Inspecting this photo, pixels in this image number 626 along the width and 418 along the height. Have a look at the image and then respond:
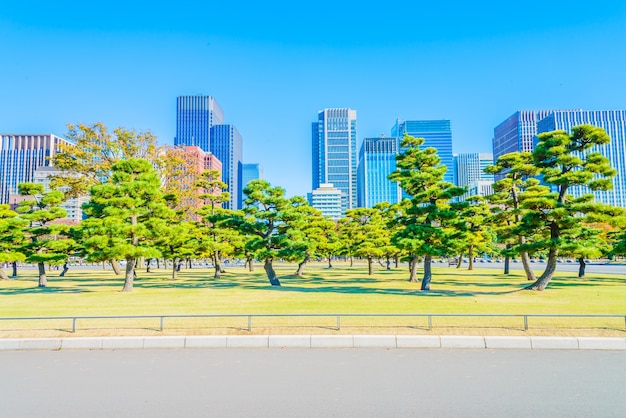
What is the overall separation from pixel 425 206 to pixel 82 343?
21.0m

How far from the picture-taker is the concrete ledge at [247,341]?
1091 cm

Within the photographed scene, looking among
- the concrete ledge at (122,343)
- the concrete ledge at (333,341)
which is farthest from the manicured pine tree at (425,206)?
the concrete ledge at (122,343)

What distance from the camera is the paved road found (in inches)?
262

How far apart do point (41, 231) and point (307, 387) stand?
99.6 ft

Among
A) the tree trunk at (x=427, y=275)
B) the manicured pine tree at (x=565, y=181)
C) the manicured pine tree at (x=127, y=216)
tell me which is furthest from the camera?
the tree trunk at (x=427, y=275)

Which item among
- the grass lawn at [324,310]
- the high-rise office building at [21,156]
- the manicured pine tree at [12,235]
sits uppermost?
the high-rise office building at [21,156]

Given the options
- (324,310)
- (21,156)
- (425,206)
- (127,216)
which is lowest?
(324,310)

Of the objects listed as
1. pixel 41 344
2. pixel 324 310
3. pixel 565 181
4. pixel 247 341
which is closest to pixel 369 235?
pixel 565 181

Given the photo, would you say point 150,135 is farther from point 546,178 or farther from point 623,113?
point 623,113

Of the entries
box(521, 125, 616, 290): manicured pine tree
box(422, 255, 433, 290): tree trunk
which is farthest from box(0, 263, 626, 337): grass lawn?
box(521, 125, 616, 290): manicured pine tree

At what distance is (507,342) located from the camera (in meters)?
10.7

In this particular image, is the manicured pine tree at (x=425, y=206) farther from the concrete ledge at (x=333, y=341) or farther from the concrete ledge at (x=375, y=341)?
the concrete ledge at (x=333, y=341)

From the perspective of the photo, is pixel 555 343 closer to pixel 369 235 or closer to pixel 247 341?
pixel 247 341

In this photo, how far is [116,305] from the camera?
19453 millimetres
